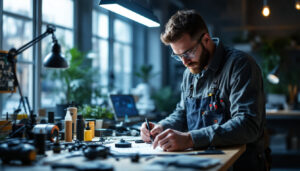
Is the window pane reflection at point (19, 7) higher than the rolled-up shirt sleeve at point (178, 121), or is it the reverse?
the window pane reflection at point (19, 7)

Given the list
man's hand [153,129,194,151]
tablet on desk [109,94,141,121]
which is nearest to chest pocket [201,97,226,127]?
man's hand [153,129,194,151]

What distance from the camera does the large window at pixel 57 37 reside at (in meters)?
4.57

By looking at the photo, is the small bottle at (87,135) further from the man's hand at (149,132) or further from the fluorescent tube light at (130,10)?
the fluorescent tube light at (130,10)

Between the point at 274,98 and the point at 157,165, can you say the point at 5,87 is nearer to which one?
the point at 157,165

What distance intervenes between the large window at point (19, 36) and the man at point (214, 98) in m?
2.31

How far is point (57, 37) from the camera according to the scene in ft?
15.8

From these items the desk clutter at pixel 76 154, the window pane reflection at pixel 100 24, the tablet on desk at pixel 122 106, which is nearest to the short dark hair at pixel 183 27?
the desk clutter at pixel 76 154

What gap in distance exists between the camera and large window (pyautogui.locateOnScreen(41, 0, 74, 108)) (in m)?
4.57

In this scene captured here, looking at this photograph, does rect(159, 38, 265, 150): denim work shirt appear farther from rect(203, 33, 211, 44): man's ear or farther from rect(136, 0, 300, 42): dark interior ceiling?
rect(136, 0, 300, 42): dark interior ceiling

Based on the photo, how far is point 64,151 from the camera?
1952 millimetres

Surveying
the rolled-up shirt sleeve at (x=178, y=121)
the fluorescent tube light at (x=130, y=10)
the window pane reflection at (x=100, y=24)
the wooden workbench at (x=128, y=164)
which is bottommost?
the wooden workbench at (x=128, y=164)

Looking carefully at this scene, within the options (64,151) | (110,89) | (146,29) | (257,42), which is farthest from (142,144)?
(146,29)

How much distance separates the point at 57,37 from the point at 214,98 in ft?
10.4

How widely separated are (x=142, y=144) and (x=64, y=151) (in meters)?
0.52
